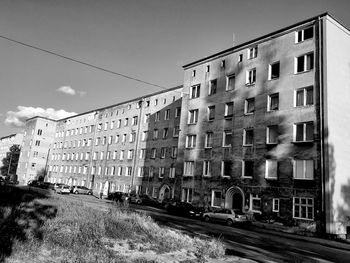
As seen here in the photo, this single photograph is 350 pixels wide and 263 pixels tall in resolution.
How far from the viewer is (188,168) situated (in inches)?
1596

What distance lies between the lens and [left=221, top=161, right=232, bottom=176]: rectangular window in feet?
115

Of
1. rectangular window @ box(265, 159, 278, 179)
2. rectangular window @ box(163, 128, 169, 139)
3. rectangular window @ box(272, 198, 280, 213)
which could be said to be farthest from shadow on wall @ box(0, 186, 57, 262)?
rectangular window @ box(163, 128, 169, 139)

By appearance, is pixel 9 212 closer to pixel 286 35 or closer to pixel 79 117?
pixel 286 35

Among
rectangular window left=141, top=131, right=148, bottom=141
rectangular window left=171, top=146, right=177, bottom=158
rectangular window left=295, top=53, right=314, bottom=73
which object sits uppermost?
rectangular window left=295, top=53, right=314, bottom=73

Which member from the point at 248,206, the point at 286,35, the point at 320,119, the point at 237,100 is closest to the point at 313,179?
the point at 320,119

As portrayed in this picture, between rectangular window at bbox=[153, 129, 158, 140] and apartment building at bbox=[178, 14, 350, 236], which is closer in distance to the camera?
apartment building at bbox=[178, 14, 350, 236]

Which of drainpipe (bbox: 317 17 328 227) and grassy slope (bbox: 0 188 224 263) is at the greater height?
drainpipe (bbox: 317 17 328 227)

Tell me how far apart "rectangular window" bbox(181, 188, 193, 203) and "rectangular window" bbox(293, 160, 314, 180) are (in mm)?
14485

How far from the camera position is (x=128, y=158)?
56781mm

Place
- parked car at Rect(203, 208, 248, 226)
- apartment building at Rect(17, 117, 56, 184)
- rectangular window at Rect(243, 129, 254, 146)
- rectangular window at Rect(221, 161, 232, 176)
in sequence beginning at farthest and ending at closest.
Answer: apartment building at Rect(17, 117, 56, 184)
rectangular window at Rect(221, 161, 232, 176)
rectangular window at Rect(243, 129, 254, 146)
parked car at Rect(203, 208, 248, 226)

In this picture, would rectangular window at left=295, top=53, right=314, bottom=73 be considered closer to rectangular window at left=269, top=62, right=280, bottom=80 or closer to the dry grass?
rectangular window at left=269, top=62, right=280, bottom=80

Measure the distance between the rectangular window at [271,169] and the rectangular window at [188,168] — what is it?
434 inches

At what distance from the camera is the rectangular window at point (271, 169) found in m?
30.6

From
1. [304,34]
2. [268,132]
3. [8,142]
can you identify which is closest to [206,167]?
[268,132]
